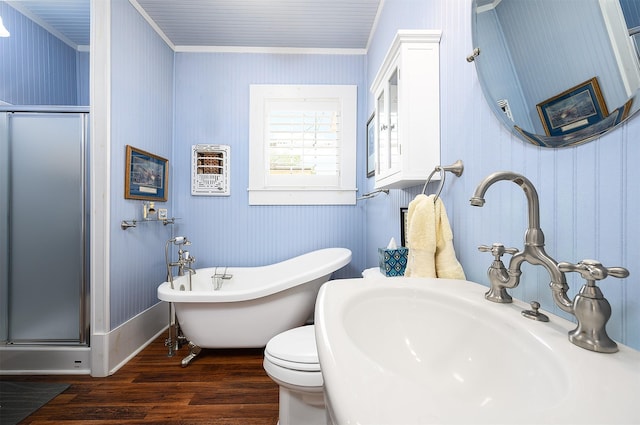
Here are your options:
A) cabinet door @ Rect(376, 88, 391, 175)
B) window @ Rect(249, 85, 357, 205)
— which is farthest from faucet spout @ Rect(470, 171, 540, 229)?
window @ Rect(249, 85, 357, 205)

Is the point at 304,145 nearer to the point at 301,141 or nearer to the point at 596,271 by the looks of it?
the point at 301,141

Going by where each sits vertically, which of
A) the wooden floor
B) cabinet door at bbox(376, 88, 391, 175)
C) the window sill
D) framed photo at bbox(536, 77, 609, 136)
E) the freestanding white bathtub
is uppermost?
cabinet door at bbox(376, 88, 391, 175)

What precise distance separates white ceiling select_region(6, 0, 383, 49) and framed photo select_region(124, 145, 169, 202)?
1.11 metres

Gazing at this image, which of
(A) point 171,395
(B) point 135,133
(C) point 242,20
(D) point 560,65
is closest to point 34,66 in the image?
(B) point 135,133

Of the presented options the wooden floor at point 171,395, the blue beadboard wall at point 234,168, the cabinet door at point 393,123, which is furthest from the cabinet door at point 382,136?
the wooden floor at point 171,395

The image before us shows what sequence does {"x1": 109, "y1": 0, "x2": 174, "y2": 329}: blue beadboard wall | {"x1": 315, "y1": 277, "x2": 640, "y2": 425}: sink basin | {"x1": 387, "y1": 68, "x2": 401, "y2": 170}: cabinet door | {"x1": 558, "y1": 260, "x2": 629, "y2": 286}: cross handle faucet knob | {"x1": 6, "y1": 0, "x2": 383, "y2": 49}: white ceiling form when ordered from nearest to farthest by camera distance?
{"x1": 315, "y1": 277, "x2": 640, "y2": 425}: sink basin
{"x1": 558, "y1": 260, "x2": 629, "y2": 286}: cross handle faucet knob
{"x1": 387, "y1": 68, "x2": 401, "y2": 170}: cabinet door
{"x1": 109, "y1": 0, "x2": 174, "y2": 329}: blue beadboard wall
{"x1": 6, "y1": 0, "x2": 383, "y2": 49}: white ceiling

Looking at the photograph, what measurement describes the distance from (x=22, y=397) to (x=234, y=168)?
76.9 inches

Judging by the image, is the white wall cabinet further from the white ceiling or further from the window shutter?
the window shutter

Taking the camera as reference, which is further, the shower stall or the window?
the window

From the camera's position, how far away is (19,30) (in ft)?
6.68

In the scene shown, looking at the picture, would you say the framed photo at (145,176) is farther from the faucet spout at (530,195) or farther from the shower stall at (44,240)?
the faucet spout at (530,195)

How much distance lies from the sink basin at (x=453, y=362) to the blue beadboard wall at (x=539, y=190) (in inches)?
4.2

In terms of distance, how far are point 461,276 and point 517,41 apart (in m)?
0.68

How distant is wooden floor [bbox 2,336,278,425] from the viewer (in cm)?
133
